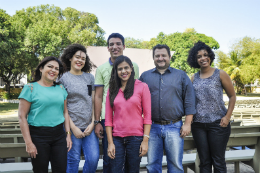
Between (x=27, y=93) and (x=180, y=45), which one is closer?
(x=27, y=93)

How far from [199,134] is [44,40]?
79.1ft

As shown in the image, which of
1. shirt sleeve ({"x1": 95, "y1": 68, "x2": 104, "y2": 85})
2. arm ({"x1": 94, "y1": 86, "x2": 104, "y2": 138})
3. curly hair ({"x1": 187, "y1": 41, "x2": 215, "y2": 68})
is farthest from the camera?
curly hair ({"x1": 187, "y1": 41, "x2": 215, "y2": 68})

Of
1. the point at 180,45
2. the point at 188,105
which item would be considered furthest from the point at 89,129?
the point at 180,45

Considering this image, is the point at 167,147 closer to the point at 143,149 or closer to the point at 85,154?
the point at 143,149

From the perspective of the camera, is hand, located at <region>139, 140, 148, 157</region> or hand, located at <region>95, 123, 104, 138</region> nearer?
→ hand, located at <region>139, 140, 148, 157</region>

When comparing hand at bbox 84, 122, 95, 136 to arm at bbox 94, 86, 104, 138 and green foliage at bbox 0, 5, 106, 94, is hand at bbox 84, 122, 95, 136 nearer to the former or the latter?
arm at bbox 94, 86, 104, 138

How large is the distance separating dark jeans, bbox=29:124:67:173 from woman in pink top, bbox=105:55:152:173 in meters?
0.53

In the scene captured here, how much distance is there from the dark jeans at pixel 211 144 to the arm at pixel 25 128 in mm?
1965

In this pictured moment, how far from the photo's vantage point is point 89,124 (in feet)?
8.88

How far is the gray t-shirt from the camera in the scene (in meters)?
2.64

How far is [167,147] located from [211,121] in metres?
0.67

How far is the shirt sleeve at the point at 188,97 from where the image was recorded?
105 inches

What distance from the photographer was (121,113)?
229cm

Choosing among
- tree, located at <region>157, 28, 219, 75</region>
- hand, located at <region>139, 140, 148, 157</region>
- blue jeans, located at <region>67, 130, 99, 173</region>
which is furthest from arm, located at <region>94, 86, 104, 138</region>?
tree, located at <region>157, 28, 219, 75</region>
